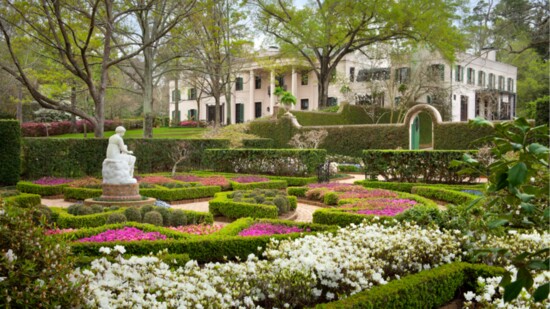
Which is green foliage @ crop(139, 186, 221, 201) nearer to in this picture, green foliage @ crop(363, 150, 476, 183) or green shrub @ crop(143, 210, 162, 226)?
green shrub @ crop(143, 210, 162, 226)

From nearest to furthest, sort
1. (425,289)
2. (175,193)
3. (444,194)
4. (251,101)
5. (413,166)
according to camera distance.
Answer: (425,289)
(444,194)
(175,193)
(413,166)
(251,101)

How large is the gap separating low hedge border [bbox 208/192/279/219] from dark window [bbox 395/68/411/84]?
30.4 m

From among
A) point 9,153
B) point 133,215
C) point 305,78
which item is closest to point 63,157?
point 9,153

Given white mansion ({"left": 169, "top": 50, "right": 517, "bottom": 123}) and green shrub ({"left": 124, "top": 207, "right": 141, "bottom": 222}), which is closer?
green shrub ({"left": 124, "top": 207, "right": 141, "bottom": 222})

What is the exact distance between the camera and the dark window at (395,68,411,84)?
38188 millimetres

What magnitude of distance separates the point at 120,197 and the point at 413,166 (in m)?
9.05

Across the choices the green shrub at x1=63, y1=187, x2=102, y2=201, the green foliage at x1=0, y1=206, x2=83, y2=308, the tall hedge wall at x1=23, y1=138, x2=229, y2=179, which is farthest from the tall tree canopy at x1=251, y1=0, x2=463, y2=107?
the green foliage at x1=0, y1=206, x2=83, y2=308

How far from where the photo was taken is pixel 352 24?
3141cm

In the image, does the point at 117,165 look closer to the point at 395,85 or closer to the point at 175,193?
the point at 175,193

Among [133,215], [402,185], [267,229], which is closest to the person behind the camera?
[267,229]

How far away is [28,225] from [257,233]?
4.62 meters

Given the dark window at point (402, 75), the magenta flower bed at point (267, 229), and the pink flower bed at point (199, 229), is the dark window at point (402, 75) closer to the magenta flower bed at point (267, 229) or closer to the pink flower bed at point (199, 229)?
the pink flower bed at point (199, 229)

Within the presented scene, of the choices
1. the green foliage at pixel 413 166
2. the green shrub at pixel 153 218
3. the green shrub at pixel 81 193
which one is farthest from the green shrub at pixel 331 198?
the green shrub at pixel 81 193

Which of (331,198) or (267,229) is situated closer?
(267,229)
